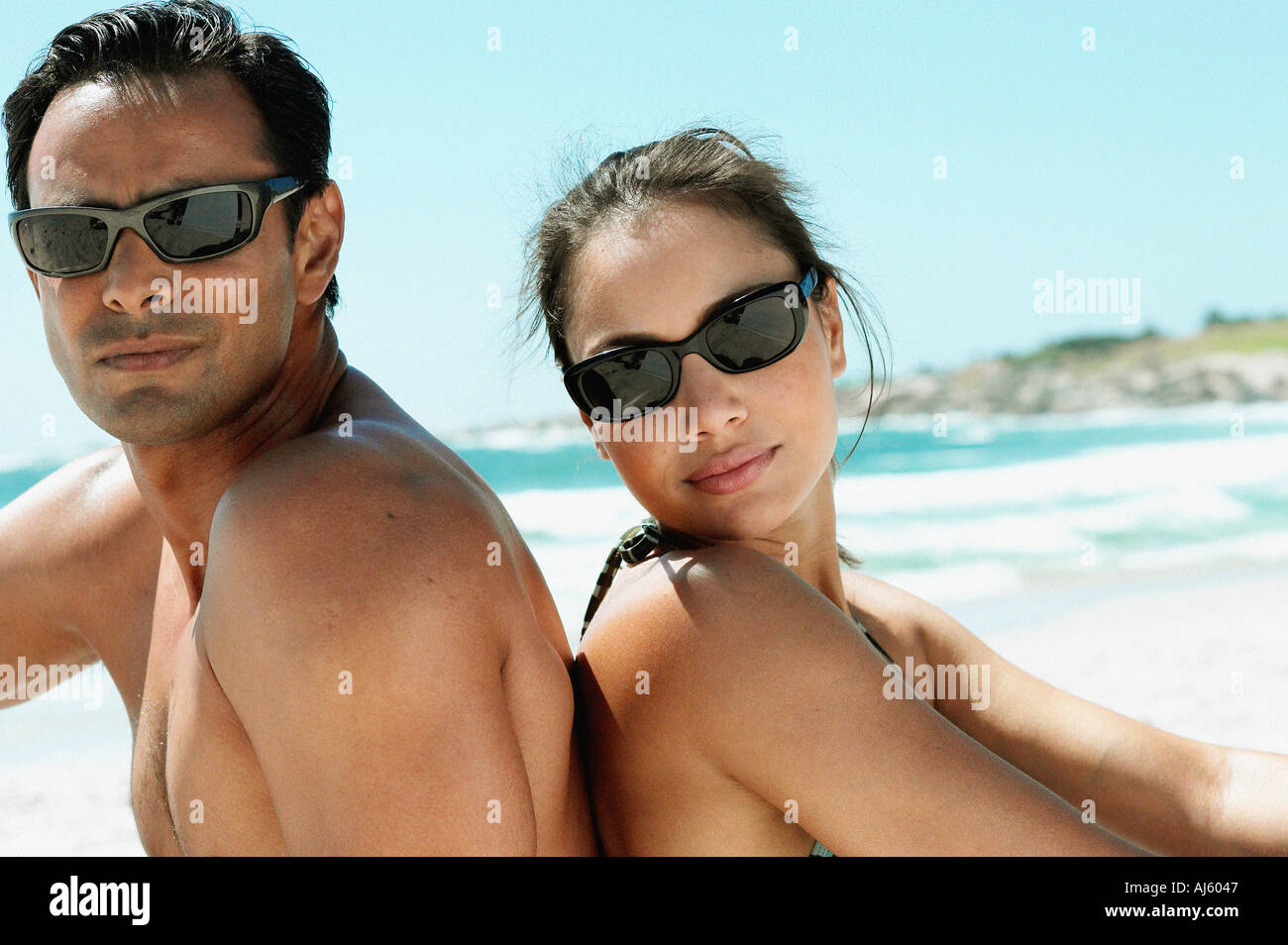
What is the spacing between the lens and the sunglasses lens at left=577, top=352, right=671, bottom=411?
210cm

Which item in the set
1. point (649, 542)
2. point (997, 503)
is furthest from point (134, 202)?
point (997, 503)

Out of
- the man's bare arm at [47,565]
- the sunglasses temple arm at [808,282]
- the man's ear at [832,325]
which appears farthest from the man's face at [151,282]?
the man's ear at [832,325]

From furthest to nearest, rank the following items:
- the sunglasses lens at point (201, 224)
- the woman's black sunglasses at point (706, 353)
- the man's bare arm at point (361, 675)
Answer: the woman's black sunglasses at point (706, 353), the sunglasses lens at point (201, 224), the man's bare arm at point (361, 675)

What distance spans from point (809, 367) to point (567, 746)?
854mm

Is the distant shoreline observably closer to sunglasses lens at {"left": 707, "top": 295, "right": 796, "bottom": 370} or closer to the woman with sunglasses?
the woman with sunglasses

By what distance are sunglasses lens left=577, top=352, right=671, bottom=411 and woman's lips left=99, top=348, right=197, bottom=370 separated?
2.28 ft

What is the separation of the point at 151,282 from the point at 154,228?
0.09 m

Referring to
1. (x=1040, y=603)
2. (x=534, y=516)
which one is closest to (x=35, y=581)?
(x=1040, y=603)

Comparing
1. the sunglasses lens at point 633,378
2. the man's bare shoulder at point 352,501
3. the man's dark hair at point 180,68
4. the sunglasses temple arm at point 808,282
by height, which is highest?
the man's dark hair at point 180,68

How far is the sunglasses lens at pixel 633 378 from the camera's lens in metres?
2.10

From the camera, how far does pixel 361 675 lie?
1498mm

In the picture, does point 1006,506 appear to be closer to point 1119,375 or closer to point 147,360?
point 147,360

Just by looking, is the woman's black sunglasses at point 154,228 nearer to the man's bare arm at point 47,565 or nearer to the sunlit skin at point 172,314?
the sunlit skin at point 172,314
